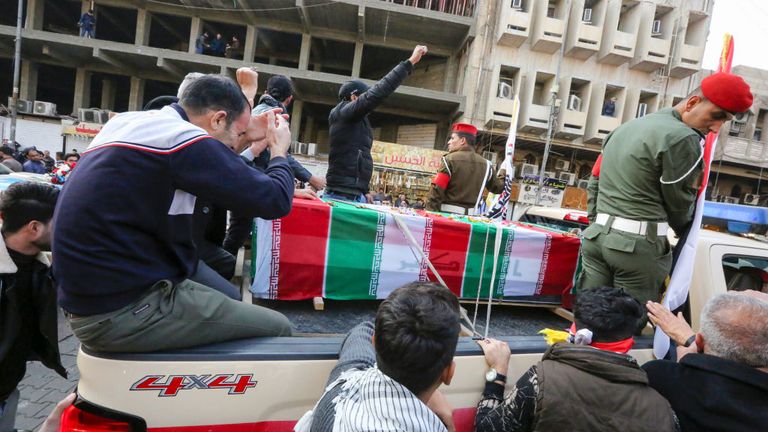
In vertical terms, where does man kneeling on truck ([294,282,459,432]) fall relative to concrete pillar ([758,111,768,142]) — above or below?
below

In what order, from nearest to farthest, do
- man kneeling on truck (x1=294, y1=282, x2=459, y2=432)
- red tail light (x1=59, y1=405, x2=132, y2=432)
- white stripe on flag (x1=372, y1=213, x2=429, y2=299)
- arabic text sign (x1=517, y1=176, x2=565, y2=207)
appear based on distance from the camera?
1. man kneeling on truck (x1=294, y1=282, x2=459, y2=432)
2. red tail light (x1=59, y1=405, x2=132, y2=432)
3. white stripe on flag (x1=372, y1=213, x2=429, y2=299)
4. arabic text sign (x1=517, y1=176, x2=565, y2=207)

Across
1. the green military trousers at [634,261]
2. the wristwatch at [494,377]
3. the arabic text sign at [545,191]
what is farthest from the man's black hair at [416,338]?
the arabic text sign at [545,191]

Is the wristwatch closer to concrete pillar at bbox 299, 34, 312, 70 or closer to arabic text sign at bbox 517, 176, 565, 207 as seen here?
arabic text sign at bbox 517, 176, 565, 207

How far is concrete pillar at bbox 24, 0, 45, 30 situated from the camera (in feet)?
57.4

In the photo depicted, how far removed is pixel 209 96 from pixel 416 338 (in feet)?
3.93

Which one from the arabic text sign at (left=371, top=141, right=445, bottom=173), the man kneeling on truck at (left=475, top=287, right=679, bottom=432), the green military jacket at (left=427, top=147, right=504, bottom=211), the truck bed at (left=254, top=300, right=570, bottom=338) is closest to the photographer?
the man kneeling on truck at (left=475, top=287, right=679, bottom=432)

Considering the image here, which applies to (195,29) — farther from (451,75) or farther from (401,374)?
(401,374)

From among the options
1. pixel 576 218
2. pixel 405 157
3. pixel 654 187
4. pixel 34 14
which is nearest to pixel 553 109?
pixel 405 157

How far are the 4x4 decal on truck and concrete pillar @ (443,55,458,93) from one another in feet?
65.2

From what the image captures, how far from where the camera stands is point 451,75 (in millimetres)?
19750

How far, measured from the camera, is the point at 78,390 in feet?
3.91

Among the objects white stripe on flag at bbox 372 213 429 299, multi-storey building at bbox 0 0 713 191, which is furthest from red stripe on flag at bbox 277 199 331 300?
multi-storey building at bbox 0 0 713 191

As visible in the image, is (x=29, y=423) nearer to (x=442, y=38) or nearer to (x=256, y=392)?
(x=256, y=392)

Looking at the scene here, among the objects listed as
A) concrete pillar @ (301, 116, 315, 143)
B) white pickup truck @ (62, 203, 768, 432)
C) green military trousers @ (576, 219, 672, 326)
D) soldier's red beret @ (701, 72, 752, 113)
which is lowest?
white pickup truck @ (62, 203, 768, 432)
